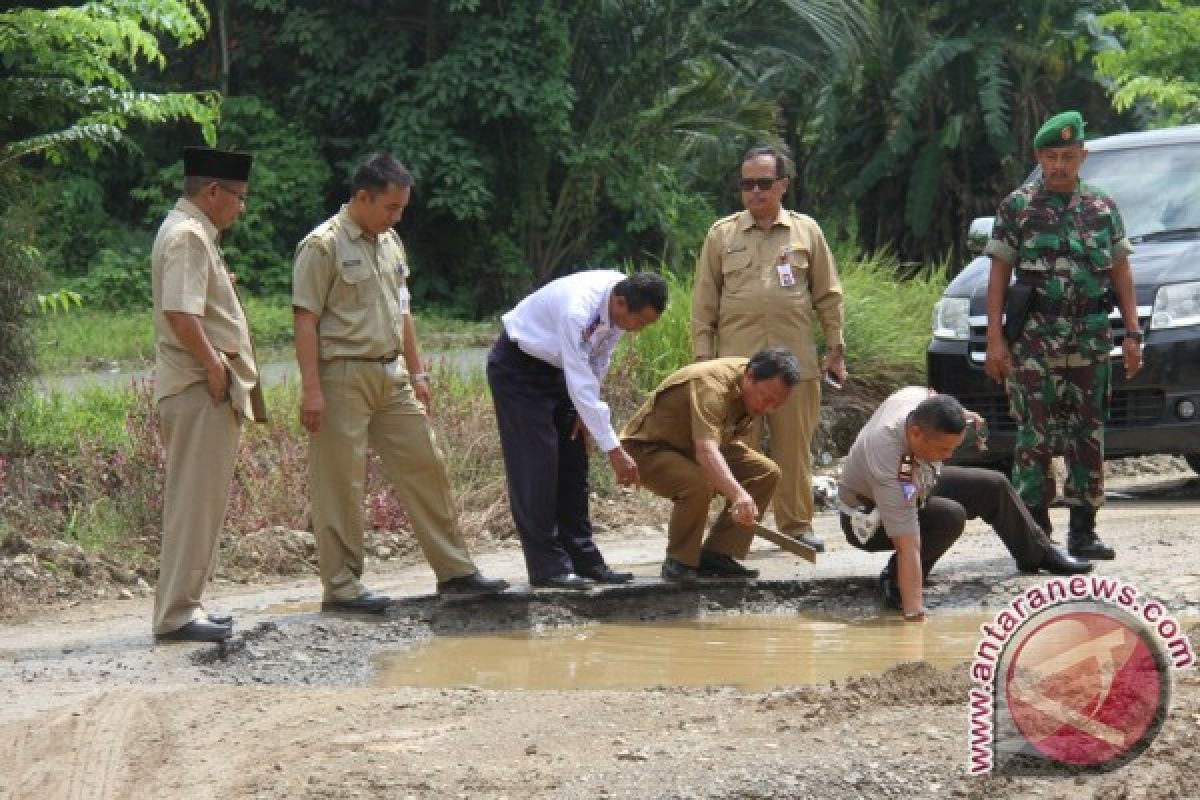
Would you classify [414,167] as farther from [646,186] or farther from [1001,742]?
[1001,742]

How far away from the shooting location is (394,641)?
8.09 m

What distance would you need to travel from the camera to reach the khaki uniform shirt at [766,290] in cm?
959

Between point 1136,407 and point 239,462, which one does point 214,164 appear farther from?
point 1136,407

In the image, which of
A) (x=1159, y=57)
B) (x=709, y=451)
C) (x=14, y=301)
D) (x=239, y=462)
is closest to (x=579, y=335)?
(x=709, y=451)

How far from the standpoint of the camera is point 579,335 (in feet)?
26.9

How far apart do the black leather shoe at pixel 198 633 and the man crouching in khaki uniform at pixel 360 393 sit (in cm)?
79

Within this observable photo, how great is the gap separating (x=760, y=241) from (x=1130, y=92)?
23.1 feet

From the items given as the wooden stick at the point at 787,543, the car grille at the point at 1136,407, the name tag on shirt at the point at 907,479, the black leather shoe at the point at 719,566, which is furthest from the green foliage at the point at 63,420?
the car grille at the point at 1136,407

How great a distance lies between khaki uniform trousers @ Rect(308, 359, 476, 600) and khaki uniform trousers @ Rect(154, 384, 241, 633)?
64cm

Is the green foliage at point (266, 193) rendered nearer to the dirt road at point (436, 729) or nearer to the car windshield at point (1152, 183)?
the car windshield at point (1152, 183)

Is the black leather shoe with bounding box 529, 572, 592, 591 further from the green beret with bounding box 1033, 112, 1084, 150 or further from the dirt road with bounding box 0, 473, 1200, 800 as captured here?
the green beret with bounding box 1033, 112, 1084, 150

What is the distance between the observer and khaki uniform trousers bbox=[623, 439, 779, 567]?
868 cm

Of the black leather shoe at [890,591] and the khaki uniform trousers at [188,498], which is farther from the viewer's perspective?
the black leather shoe at [890,591]

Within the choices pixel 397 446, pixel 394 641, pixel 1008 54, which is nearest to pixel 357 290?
pixel 397 446
